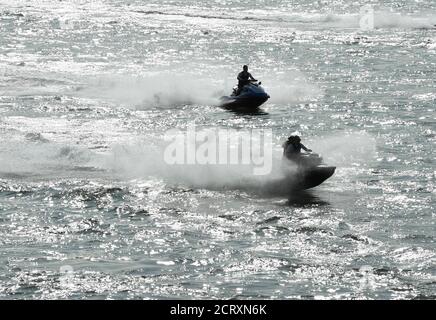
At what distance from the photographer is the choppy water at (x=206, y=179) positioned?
2458 centimetres

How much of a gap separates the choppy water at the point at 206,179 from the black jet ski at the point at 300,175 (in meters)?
0.51

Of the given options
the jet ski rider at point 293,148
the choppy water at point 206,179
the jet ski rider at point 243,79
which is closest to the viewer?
the choppy water at point 206,179

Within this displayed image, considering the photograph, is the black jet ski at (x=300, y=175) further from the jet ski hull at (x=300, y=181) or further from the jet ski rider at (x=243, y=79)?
the jet ski rider at (x=243, y=79)

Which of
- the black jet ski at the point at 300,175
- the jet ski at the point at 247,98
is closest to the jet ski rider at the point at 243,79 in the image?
the jet ski at the point at 247,98

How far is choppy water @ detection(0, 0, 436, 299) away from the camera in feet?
80.6

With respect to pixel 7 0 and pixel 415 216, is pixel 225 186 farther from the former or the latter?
pixel 7 0

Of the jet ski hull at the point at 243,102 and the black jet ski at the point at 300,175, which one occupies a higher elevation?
the jet ski hull at the point at 243,102

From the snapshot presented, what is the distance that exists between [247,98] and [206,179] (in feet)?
54.3

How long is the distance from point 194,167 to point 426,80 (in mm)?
27219

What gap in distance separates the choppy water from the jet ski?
0.89 metres

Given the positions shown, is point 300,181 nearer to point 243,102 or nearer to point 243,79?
point 243,102

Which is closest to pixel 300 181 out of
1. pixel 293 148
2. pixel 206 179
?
pixel 293 148

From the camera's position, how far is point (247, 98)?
4891 cm
